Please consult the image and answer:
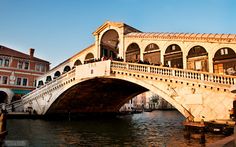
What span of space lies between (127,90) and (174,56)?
9.90 m

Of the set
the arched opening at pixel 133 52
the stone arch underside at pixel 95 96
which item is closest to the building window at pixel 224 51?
the stone arch underside at pixel 95 96

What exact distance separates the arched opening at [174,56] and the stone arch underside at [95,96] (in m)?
4.13

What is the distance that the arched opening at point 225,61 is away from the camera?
18219 millimetres

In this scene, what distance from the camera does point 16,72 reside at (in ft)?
120

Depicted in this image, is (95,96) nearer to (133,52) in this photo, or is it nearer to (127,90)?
(127,90)

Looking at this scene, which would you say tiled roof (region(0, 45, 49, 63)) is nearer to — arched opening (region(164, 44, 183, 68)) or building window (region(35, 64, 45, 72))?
building window (region(35, 64, 45, 72))

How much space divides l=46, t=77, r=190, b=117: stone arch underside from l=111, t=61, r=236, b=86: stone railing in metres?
2.48

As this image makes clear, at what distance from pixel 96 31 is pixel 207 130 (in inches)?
769

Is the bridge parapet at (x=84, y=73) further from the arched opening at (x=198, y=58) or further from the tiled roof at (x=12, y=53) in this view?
the tiled roof at (x=12, y=53)

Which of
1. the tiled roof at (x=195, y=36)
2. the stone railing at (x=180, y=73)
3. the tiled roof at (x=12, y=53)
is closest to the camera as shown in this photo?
the stone railing at (x=180, y=73)

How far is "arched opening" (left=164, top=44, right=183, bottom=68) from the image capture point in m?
21.3

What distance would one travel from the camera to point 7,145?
10.4 meters

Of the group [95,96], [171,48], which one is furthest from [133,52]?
[95,96]

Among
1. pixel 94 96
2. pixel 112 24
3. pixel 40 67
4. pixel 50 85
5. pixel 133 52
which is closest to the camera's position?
pixel 133 52
